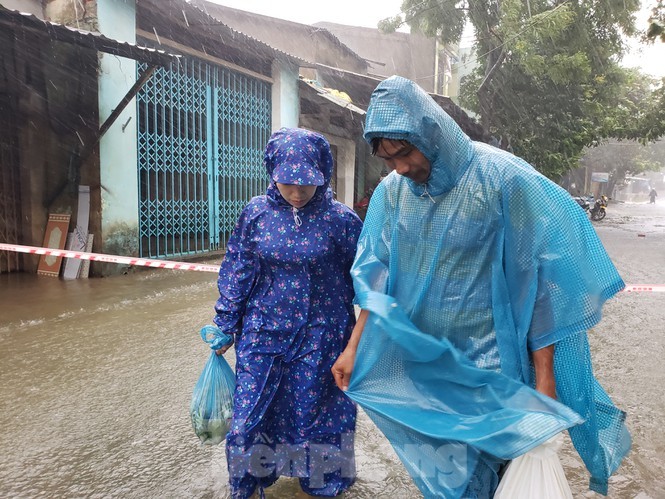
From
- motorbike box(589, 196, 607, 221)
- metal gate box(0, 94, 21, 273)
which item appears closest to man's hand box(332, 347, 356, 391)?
metal gate box(0, 94, 21, 273)

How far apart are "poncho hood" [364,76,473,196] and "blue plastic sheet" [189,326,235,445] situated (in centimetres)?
111

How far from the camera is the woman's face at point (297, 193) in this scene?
194 centimetres

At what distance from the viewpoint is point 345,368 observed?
168cm

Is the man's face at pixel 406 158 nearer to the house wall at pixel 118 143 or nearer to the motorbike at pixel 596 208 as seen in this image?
the house wall at pixel 118 143

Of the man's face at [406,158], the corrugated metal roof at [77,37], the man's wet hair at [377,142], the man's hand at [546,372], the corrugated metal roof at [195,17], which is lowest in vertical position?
the man's hand at [546,372]

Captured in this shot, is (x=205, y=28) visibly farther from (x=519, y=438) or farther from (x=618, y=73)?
(x=618, y=73)

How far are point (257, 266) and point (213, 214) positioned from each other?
20.3 ft

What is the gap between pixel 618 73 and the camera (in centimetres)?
1477

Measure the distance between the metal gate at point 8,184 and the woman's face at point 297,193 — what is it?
559cm

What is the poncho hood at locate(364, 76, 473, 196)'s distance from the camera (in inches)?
52.5

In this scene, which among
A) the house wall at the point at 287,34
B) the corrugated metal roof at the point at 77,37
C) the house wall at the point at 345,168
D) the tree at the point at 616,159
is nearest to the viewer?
the corrugated metal roof at the point at 77,37

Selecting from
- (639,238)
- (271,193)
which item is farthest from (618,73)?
(271,193)

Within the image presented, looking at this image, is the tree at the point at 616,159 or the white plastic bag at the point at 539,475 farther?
the tree at the point at 616,159

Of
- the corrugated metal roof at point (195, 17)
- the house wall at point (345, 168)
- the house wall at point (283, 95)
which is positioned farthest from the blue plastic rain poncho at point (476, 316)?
the house wall at point (345, 168)
